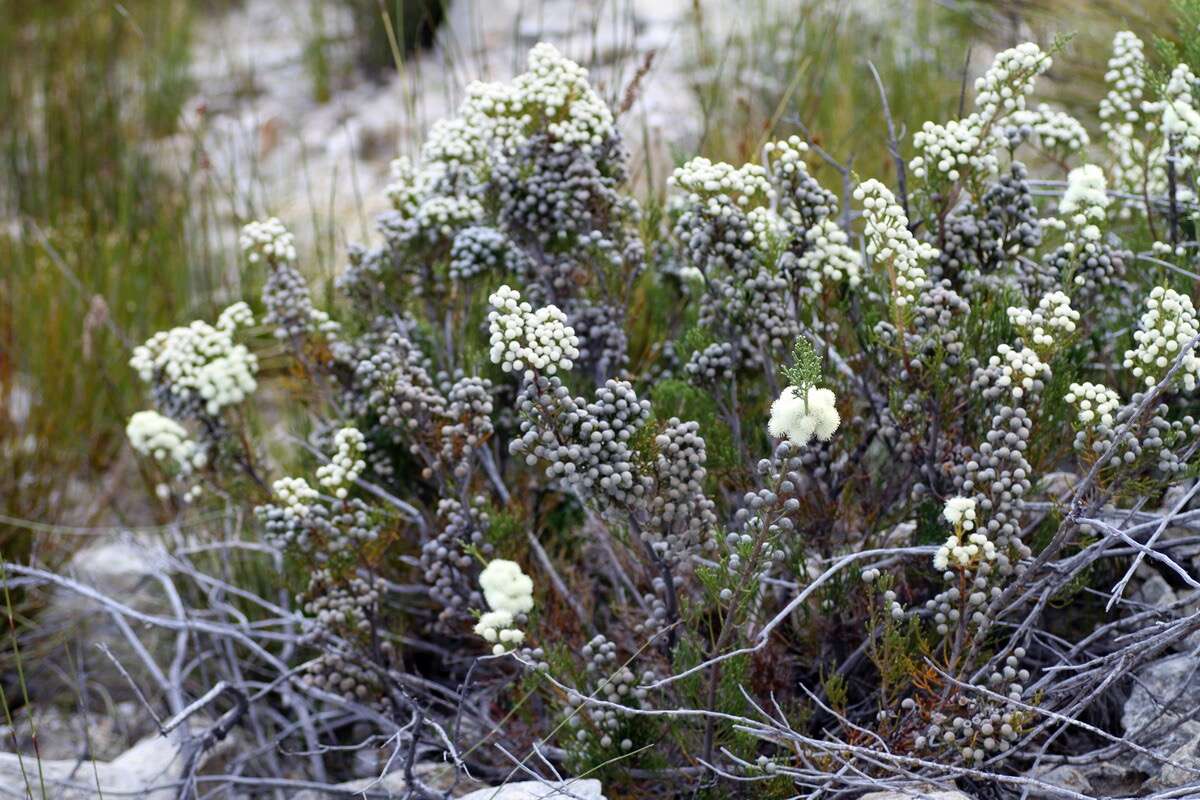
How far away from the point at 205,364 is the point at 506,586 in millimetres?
1061

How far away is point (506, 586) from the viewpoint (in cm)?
160

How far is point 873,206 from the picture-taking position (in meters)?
1.79

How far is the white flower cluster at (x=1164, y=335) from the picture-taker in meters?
1.61

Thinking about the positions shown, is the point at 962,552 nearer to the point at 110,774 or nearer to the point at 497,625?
the point at 497,625

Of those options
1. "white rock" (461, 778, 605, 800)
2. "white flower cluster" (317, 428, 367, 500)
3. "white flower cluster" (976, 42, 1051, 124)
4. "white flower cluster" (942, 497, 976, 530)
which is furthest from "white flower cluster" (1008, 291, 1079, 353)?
"white flower cluster" (317, 428, 367, 500)

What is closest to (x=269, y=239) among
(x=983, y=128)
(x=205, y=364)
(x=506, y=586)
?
(x=205, y=364)

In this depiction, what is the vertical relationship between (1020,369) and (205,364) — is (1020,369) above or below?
above

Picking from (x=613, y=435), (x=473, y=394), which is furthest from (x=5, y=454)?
(x=613, y=435)

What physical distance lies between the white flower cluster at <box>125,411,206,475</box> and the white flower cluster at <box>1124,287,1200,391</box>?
5.53 feet

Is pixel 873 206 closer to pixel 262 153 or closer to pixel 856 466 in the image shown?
pixel 856 466

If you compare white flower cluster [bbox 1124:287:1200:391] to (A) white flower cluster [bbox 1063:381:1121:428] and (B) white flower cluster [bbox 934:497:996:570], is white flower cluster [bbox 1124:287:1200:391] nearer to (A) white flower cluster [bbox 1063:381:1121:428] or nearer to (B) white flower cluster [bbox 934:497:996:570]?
(A) white flower cluster [bbox 1063:381:1121:428]

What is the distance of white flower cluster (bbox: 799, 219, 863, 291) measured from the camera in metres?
1.94

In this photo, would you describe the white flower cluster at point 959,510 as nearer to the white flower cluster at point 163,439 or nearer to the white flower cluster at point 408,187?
the white flower cluster at point 408,187

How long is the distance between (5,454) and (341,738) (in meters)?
1.32
